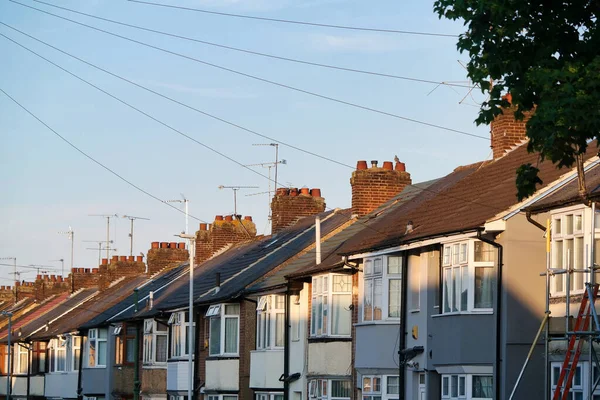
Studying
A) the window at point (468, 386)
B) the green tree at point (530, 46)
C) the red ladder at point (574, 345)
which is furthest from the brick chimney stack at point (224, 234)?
the green tree at point (530, 46)

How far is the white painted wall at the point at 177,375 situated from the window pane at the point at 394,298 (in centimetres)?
1382

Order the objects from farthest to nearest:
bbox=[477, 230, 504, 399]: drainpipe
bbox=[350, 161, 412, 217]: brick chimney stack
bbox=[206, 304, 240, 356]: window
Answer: bbox=[206, 304, 240, 356]: window → bbox=[350, 161, 412, 217]: brick chimney stack → bbox=[477, 230, 504, 399]: drainpipe

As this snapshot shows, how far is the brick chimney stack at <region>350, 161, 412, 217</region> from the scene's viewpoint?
122 ft

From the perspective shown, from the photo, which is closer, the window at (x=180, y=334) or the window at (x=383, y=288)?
the window at (x=383, y=288)

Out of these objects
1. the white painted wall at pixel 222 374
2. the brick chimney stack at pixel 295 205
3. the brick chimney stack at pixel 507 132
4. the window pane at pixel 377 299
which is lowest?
the white painted wall at pixel 222 374

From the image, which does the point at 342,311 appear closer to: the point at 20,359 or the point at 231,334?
the point at 231,334

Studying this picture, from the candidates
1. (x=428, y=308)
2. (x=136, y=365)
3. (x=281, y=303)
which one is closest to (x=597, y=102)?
(x=428, y=308)

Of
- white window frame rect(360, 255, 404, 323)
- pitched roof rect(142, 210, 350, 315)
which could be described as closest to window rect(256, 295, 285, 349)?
pitched roof rect(142, 210, 350, 315)

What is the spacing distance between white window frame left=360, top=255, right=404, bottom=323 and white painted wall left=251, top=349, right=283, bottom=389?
5593 mm

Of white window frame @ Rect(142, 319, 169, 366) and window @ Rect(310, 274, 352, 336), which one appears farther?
white window frame @ Rect(142, 319, 169, 366)

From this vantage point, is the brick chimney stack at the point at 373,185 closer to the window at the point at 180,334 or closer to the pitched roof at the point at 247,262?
the pitched roof at the point at 247,262

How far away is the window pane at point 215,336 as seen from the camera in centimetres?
3906

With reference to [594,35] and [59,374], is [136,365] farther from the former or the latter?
[594,35]

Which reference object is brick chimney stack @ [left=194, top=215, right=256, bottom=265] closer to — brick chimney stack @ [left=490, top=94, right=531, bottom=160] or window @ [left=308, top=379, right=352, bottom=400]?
window @ [left=308, top=379, right=352, bottom=400]
